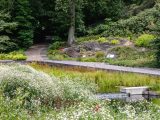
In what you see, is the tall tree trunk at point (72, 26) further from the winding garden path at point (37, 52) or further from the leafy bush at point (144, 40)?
the leafy bush at point (144, 40)

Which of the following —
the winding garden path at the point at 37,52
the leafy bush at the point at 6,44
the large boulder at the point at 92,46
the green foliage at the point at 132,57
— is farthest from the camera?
the leafy bush at the point at 6,44

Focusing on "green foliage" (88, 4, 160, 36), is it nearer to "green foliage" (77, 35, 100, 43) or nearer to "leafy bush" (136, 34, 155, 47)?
"green foliage" (77, 35, 100, 43)

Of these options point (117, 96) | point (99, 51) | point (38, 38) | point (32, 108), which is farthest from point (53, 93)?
point (38, 38)

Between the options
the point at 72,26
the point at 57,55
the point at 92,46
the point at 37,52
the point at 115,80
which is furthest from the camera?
the point at 72,26

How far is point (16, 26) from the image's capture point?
34.6 m

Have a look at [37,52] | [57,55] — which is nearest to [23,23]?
[37,52]

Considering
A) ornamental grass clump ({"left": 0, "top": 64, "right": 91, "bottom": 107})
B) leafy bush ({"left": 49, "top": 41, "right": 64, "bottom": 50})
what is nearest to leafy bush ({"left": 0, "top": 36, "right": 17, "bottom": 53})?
leafy bush ({"left": 49, "top": 41, "right": 64, "bottom": 50})

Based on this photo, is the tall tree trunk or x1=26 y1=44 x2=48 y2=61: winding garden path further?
the tall tree trunk

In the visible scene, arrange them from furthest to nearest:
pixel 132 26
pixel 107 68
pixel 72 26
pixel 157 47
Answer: pixel 72 26 → pixel 132 26 → pixel 157 47 → pixel 107 68

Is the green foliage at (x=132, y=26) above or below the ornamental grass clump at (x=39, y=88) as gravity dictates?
above

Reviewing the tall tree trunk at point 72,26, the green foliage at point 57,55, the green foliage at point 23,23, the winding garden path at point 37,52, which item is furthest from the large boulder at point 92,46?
the green foliage at point 23,23

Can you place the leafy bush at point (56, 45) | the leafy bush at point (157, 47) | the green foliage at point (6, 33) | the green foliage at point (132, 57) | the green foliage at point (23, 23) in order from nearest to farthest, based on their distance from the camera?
the leafy bush at point (157, 47) < the green foliage at point (132, 57) < the green foliage at point (6, 33) < the leafy bush at point (56, 45) < the green foliage at point (23, 23)

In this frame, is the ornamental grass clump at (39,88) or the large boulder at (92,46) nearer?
the ornamental grass clump at (39,88)

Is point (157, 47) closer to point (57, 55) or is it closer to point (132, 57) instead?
point (132, 57)
